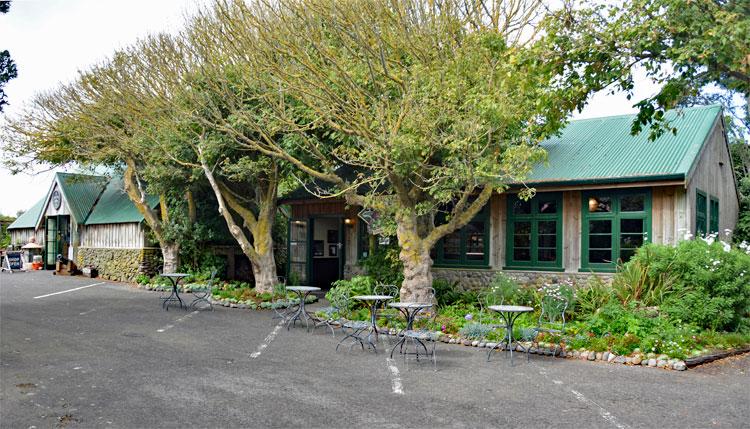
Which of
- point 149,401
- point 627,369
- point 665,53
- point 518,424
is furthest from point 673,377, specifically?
point 149,401

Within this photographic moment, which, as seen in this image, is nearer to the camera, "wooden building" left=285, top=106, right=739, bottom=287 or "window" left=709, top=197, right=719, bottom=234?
"wooden building" left=285, top=106, right=739, bottom=287

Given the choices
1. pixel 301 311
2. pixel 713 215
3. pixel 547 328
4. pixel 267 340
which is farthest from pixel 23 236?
pixel 713 215

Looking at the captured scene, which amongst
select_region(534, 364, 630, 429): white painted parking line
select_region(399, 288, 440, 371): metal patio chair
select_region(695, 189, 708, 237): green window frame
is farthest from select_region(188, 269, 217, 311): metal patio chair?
select_region(695, 189, 708, 237): green window frame

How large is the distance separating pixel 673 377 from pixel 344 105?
23.7ft

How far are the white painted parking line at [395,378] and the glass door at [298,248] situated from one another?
1065 cm

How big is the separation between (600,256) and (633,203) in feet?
4.59

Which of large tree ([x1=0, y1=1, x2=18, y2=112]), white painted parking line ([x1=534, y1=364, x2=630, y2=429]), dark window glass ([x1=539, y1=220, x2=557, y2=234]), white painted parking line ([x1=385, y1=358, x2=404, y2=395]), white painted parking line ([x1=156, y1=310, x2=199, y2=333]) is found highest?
large tree ([x1=0, y1=1, x2=18, y2=112])

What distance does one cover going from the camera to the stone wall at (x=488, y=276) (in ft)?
43.3

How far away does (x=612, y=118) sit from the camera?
52.3ft

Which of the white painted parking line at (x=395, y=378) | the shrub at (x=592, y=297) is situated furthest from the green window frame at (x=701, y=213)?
the white painted parking line at (x=395, y=378)

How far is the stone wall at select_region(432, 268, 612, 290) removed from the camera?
1320 cm

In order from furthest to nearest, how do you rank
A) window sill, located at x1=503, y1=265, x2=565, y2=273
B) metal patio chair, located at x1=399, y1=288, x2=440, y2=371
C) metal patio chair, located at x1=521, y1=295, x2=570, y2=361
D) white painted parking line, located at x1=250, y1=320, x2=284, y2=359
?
window sill, located at x1=503, y1=265, x2=565, y2=273
metal patio chair, located at x1=521, y1=295, x2=570, y2=361
white painted parking line, located at x1=250, y1=320, x2=284, y2=359
metal patio chair, located at x1=399, y1=288, x2=440, y2=371

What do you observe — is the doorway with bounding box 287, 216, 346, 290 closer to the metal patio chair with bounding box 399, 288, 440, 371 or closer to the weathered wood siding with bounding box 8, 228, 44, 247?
the metal patio chair with bounding box 399, 288, 440, 371

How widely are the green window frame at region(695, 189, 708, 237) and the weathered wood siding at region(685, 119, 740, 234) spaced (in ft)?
0.55
